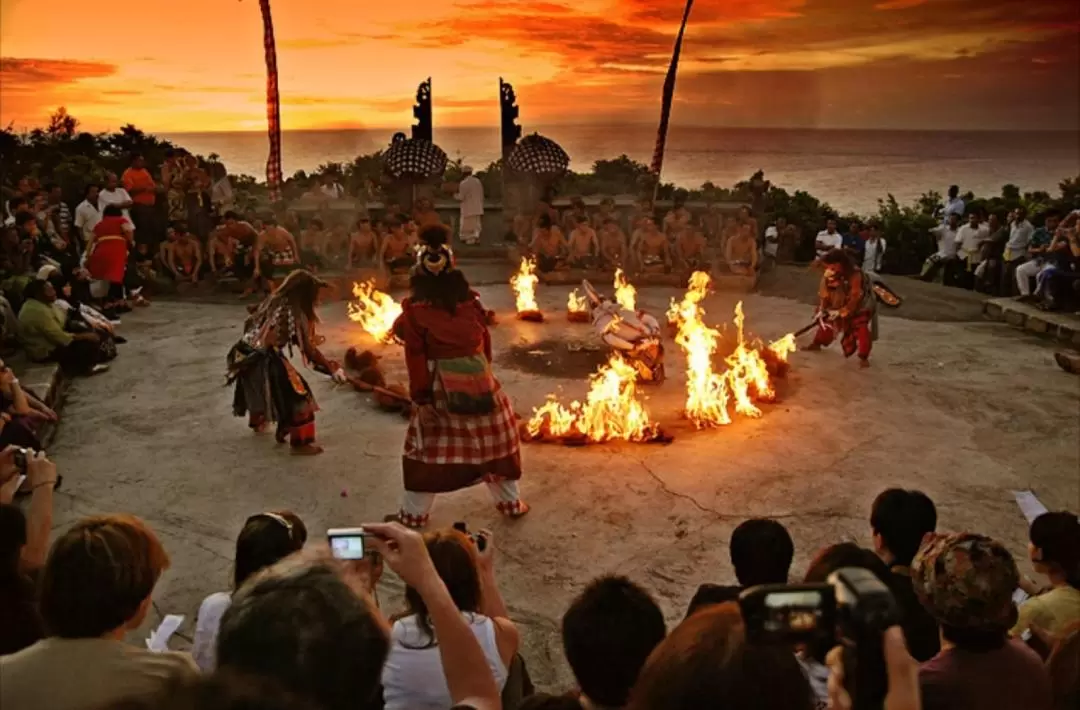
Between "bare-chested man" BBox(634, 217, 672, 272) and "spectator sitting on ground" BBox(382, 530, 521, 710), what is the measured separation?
11466 mm

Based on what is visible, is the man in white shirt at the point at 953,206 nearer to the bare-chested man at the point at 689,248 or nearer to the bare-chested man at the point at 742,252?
the bare-chested man at the point at 742,252

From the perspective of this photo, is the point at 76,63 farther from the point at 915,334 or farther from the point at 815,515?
the point at 815,515

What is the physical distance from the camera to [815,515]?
6.16m

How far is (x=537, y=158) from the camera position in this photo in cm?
1631

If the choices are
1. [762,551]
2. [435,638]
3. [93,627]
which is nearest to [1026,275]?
[762,551]

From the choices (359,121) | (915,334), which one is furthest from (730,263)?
(359,121)

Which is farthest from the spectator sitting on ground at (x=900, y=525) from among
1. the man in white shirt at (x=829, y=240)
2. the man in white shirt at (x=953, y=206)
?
the man in white shirt at (x=953, y=206)

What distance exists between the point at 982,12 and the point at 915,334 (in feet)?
64.0

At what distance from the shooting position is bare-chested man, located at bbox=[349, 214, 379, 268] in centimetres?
1384

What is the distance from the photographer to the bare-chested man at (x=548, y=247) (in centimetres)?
1413

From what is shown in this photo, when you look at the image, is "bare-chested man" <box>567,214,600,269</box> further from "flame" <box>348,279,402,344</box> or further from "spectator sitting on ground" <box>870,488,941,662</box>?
"spectator sitting on ground" <box>870,488,941,662</box>

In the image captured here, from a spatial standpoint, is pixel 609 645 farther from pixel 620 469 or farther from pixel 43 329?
pixel 43 329

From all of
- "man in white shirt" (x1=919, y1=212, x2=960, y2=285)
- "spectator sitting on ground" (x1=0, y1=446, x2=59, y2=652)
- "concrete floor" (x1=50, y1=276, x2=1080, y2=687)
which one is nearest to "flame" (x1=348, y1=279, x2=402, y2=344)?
"concrete floor" (x1=50, y1=276, x2=1080, y2=687)

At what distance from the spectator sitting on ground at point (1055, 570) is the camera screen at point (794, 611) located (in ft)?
7.61
